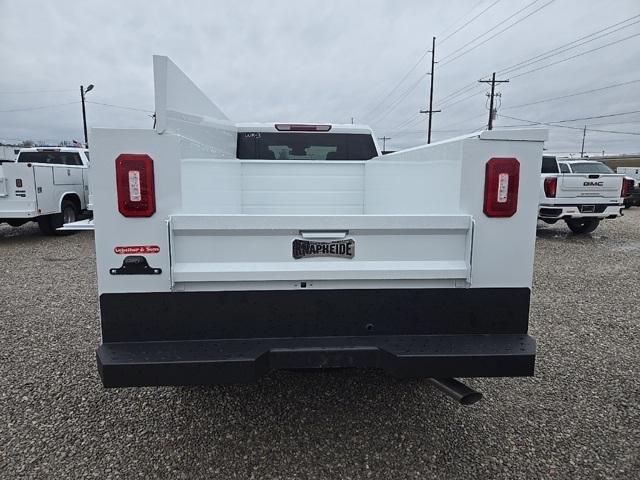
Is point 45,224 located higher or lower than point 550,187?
lower

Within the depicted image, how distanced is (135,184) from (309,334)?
1.17 m

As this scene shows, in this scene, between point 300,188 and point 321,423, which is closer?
point 321,423

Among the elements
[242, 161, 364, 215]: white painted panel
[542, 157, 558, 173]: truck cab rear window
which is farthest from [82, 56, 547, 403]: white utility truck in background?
[542, 157, 558, 173]: truck cab rear window

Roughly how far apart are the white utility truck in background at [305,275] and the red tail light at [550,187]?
976 cm

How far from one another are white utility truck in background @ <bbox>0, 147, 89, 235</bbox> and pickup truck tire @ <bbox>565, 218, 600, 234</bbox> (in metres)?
13.0

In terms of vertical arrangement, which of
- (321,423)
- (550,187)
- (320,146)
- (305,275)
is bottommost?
(321,423)

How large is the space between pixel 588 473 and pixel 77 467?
282 centimetres

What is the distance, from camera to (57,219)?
34.1ft

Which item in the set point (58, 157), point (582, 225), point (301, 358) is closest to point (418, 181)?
point (301, 358)

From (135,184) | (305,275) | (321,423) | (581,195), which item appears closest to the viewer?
(135,184)

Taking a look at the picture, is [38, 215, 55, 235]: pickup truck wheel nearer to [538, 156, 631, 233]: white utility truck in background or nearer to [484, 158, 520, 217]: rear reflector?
[484, 158, 520, 217]: rear reflector

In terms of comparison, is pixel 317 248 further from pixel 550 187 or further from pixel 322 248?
pixel 550 187

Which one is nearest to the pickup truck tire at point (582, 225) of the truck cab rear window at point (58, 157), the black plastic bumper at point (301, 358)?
the black plastic bumper at point (301, 358)

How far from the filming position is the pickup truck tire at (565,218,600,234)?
39.1 feet
